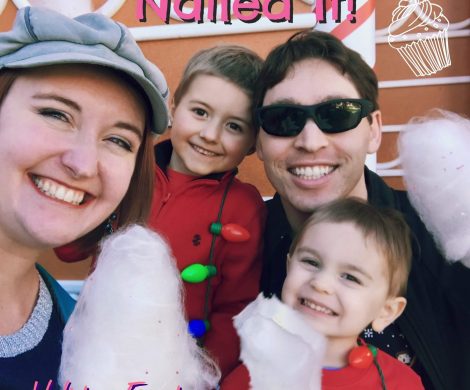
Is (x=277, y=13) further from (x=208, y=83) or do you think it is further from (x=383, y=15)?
(x=208, y=83)

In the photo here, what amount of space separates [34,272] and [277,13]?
6.81 ft

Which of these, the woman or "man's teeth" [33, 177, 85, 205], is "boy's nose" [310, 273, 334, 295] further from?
"man's teeth" [33, 177, 85, 205]

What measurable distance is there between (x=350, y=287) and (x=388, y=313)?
0.65ft

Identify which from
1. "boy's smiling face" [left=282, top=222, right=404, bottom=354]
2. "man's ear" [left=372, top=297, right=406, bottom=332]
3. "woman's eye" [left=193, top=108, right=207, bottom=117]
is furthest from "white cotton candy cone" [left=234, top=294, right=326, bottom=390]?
"woman's eye" [left=193, top=108, right=207, bottom=117]

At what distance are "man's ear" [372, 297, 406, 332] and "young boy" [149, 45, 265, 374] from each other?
513 millimetres

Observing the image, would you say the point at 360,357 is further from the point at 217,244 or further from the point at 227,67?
the point at 227,67

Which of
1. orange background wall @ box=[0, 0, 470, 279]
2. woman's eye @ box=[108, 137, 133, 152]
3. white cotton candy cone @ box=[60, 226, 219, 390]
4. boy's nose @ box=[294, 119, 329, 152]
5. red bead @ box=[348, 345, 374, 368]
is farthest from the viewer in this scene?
orange background wall @ box=[0, 0, 470, 279]

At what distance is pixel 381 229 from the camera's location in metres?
1.55

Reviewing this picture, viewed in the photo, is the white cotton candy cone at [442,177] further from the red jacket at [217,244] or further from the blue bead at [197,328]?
the blue bead at [197,328]

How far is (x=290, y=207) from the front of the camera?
1850 mm

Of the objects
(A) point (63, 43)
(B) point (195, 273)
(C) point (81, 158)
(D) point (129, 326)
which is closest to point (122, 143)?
(C) point (81, 158)

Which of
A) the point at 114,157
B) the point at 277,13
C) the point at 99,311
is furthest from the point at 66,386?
the point at 277,13

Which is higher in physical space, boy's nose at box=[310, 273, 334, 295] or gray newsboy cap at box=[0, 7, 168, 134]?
gray newsboy cap at box=[0, 7, 168, 134]

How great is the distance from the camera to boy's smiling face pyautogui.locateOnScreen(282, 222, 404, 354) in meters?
1.42
